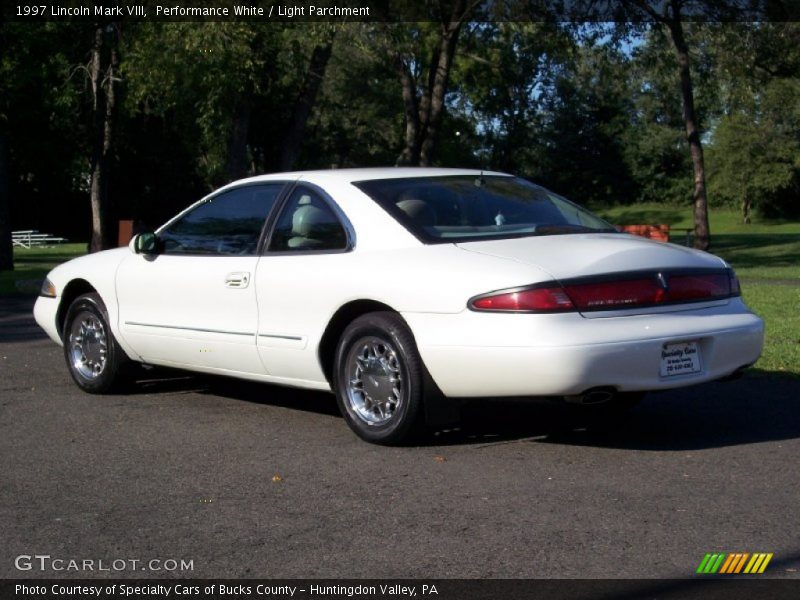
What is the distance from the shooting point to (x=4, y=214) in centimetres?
2408

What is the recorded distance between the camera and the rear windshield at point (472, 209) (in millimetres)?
6957

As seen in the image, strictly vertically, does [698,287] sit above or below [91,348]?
above

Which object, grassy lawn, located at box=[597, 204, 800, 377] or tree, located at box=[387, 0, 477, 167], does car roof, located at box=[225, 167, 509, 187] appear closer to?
grassy lawn, located at box=[597, 204, 800, 377]

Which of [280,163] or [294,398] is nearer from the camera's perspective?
[294,398]

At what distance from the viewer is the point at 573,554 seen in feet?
15.6

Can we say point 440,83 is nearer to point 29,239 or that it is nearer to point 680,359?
point 680,359

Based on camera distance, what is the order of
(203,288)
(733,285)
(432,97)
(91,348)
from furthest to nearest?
(432,97) → (91,348) → (203,288) → (733,285)

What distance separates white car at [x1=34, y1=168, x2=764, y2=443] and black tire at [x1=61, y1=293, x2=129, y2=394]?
41 millimetres

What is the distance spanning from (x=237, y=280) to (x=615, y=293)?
2461 millimetres

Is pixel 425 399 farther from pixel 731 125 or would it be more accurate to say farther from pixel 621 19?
pixel 731 125

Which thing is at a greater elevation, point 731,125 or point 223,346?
point 731,125

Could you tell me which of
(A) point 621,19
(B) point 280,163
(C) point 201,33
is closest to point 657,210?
(A) point 621,19

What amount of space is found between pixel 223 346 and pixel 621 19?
81.2 feet

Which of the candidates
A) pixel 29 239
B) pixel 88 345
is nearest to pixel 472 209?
pixel 88 345
